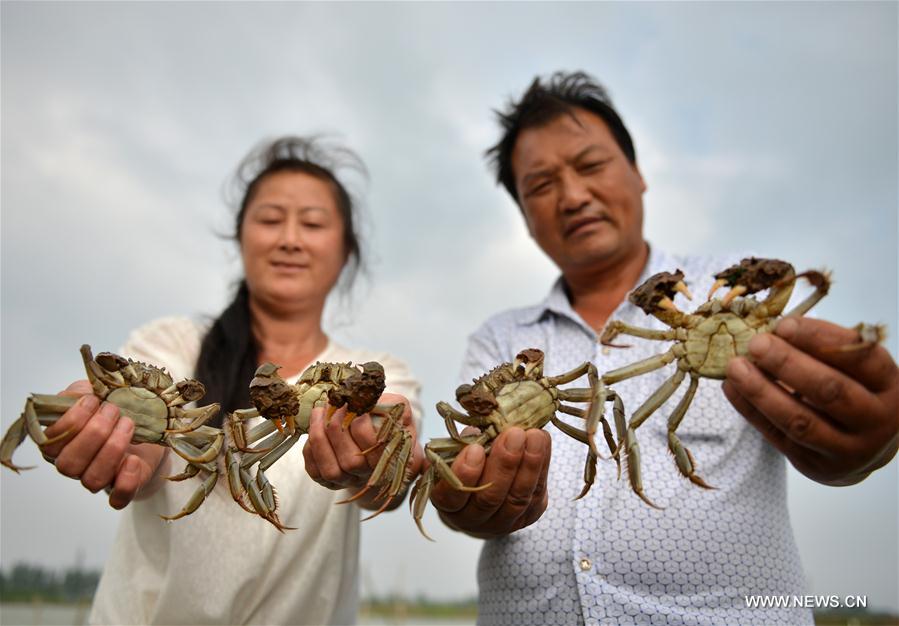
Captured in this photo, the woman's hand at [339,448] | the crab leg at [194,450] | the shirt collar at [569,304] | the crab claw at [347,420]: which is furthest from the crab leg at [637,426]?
the crab leg at [194,450]

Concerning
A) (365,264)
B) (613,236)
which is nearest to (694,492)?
(613,236)

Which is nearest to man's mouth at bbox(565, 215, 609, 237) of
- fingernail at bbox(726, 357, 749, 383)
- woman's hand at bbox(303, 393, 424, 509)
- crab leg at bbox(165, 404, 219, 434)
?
fingernail at bbox(726, 357, 749, 383)

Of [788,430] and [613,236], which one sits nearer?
[788,430]

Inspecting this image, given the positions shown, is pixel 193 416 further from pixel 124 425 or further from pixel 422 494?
pixel 422 494

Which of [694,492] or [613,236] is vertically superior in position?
[613,236]

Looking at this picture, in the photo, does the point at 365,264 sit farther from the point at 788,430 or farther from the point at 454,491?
the point at 788,430

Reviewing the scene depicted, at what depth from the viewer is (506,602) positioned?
4.20 meters

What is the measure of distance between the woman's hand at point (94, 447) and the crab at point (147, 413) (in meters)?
0.05

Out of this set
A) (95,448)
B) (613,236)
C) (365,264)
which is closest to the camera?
(95,448)

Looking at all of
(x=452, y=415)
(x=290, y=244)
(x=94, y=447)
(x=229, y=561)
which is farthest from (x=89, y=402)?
(x=290, y=244)

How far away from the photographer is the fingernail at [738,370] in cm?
300

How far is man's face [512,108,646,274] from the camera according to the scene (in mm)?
5164

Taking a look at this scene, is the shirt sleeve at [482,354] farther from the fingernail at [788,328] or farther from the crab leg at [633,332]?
the fingernail at [788,328]

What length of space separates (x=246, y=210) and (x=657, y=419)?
11.5 feet
